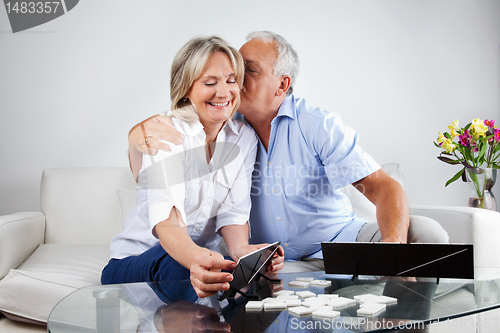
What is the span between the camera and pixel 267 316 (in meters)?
0.69

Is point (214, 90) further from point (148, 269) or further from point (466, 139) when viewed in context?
point (466, 139)

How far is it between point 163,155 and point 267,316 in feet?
2.11

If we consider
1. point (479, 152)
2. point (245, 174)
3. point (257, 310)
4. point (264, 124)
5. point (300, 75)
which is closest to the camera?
point (257, 310)

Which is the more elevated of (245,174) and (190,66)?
(190,66)

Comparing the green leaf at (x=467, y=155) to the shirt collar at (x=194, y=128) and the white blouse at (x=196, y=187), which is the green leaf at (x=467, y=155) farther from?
the shirt collar at (x=194, y=128)

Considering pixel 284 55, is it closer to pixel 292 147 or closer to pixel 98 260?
pixel 292 147

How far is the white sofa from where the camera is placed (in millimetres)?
1215

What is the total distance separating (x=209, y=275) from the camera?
0.80 metres

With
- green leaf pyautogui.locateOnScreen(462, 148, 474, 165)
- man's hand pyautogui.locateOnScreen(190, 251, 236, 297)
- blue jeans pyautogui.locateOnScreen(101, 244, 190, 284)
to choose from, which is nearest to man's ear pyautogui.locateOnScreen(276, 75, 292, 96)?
blue jeans pyautogui.locateOnScreen(101, 244, 190, 284)

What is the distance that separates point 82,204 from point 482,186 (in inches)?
80.0

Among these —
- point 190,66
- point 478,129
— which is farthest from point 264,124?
point 478,129

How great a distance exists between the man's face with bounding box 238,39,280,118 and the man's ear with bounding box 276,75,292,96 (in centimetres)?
5

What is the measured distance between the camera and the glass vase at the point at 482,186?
201cm

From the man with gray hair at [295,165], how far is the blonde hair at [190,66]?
6.2 inches
